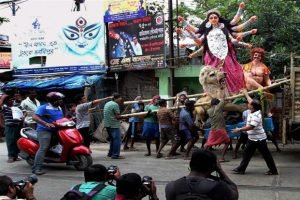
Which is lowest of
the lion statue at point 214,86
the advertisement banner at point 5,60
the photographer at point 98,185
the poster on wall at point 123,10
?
the photographer at point 98,185

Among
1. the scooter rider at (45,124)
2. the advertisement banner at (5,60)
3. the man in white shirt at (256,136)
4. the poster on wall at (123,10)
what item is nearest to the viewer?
the man in white shirt at (256,136)

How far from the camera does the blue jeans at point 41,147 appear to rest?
8.30 metres

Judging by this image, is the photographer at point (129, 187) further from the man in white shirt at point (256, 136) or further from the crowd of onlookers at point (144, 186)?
the man in white shirt at point (256, 136)

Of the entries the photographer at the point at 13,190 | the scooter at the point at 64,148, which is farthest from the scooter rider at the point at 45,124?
the photographer at the point at 13,190

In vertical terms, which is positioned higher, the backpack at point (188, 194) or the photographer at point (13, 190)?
the backpack at point (188, 194)

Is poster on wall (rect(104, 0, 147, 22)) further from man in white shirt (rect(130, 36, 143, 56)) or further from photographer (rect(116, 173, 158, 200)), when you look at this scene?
photographer (rect(116, 173, 158, 200))

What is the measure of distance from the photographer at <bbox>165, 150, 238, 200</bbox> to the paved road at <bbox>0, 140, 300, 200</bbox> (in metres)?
3.51

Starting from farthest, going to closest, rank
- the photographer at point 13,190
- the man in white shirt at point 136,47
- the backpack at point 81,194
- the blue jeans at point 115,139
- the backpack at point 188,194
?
the man in white shirt at point 136,47, the blue jeans at point 115,139, the photographer at point 13,190, the backpack at point 81,194, the backpack at point 188,194

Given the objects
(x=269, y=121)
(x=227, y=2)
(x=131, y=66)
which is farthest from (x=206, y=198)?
(x=227, y=2)

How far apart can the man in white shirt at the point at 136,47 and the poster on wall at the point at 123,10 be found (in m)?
0.76

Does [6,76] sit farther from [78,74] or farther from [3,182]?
[3,182]

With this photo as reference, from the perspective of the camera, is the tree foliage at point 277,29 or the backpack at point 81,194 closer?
the backpack at point 81,194

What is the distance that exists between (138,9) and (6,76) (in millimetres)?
6351

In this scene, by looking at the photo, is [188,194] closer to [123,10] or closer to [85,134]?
[85,134]
